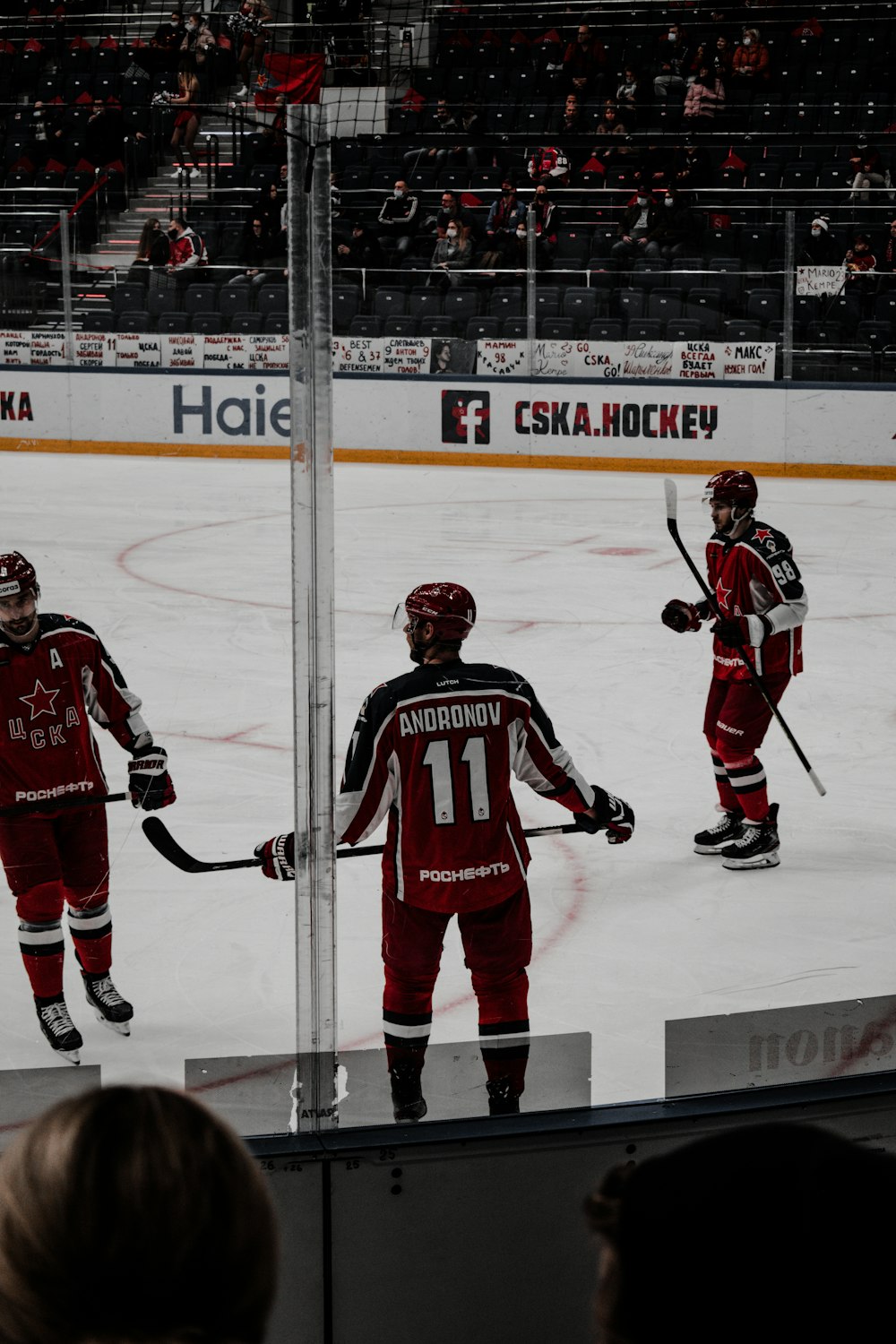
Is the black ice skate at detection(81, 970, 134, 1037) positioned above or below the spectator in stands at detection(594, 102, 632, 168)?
below

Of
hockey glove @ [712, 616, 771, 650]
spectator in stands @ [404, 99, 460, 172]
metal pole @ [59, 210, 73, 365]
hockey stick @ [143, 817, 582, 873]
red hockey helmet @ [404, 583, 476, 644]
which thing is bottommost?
hockey stick @ [143, 817, 582, 873]

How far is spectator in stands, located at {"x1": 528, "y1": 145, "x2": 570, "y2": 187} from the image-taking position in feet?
51.8

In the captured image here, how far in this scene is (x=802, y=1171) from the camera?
0.83 metres

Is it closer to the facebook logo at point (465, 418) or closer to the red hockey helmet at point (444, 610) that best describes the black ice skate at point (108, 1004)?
the red hockey helmet at point (444, 610)

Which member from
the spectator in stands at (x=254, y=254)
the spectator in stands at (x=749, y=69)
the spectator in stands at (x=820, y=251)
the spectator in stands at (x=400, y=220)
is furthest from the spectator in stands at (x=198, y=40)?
the spectator in stands at (x=820, y=251)

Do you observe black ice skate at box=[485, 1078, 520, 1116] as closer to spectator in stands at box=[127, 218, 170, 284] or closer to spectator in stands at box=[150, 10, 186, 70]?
spectator in stands at box=[127, 218, 170, 284]

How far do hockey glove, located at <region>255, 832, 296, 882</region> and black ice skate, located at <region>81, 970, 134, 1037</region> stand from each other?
0.92 metres

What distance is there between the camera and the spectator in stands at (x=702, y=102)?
55.2ft

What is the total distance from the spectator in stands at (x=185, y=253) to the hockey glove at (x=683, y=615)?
10491 millimetres

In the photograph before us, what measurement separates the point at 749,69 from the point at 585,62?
1.91 metres

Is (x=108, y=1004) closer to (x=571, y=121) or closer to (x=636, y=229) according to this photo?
(x=636, y=229)

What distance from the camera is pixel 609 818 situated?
356cm

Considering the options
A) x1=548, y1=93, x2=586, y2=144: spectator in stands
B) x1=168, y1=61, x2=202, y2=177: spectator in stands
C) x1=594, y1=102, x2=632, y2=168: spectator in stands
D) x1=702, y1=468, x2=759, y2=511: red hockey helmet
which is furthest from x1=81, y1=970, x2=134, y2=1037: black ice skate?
x1=548, y1=93, x2=586, y2=144: spectator in stands

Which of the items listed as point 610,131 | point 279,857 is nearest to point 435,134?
point 610,131
